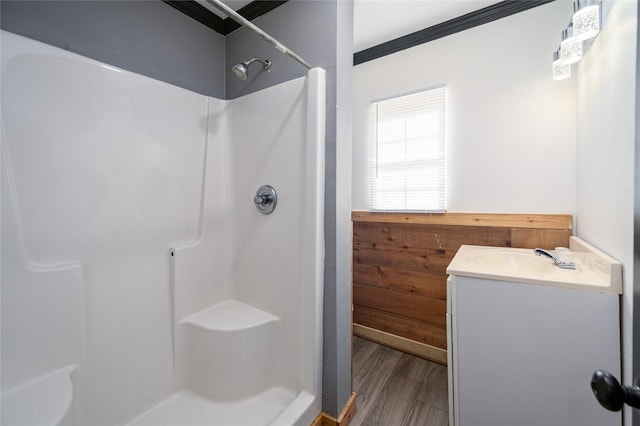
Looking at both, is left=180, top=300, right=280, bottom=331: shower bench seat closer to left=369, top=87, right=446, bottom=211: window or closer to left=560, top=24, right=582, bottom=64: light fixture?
left=369, top=87, right=446, bottom=211: window

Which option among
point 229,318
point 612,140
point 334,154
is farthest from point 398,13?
point 229,318

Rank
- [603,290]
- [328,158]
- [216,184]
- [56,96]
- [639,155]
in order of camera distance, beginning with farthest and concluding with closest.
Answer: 1. [216,184]
2. [328,158]
3. [56,96]
4. [603,290]
5. [639,155]

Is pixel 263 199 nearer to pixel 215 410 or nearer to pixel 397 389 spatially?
pixel 215 410

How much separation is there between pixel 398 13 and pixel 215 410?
8.40 feet

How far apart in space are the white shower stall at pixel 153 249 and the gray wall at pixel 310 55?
0.07 metres

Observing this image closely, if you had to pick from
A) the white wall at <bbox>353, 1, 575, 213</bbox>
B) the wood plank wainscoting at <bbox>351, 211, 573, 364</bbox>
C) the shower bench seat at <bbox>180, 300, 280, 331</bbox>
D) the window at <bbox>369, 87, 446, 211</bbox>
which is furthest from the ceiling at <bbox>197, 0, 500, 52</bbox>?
the shower bench seat at <bbox>180, 300, 280, 331</bbox>

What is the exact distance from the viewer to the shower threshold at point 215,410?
115cm

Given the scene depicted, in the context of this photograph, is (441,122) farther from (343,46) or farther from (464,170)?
(343,46)

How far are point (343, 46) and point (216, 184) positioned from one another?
1036 mm

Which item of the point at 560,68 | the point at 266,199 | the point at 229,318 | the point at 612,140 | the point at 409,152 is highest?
the point at 560,68

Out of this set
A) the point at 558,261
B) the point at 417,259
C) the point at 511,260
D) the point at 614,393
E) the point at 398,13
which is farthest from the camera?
the point at 417,259

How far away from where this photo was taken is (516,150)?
1.57 metres

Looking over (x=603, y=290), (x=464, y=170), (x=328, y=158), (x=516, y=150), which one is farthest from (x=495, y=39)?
(x=603, y=290)

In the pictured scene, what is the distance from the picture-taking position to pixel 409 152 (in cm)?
191
